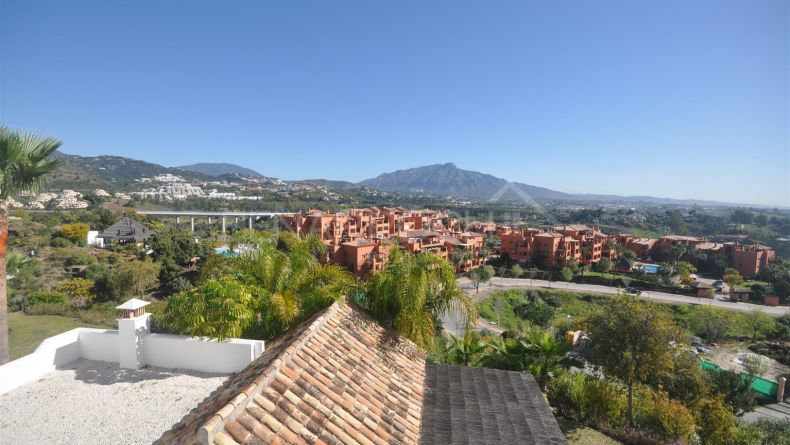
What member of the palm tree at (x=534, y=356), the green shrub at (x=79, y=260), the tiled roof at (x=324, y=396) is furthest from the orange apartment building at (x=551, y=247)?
the tiled roof at (x=324, y=396)

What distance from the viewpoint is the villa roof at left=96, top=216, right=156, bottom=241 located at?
130ft

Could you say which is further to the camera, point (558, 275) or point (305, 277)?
point (558, 275)

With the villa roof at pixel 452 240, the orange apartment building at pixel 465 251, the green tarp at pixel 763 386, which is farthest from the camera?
the villa roof at pixel 452 240

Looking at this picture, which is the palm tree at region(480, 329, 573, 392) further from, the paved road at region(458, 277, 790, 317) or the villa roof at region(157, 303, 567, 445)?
the paved road at region(458, 277, 790, 317)

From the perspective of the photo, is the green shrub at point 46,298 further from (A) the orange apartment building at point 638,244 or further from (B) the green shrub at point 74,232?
(A) the orange apartment building at point 638,244

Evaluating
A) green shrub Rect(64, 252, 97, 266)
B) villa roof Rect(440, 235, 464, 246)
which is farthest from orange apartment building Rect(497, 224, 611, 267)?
green shrub Rect(64, 252, 97, 266)

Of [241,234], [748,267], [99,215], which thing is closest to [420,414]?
[241,234]

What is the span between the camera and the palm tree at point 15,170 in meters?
6.49

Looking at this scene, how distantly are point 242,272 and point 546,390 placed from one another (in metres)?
6.76

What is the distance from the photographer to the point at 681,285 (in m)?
42.8

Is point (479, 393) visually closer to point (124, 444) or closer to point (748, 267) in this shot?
point (124, 444)

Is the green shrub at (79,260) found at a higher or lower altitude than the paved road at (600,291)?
higher

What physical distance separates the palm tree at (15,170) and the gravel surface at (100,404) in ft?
6.58

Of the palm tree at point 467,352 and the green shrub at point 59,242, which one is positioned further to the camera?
the green shrub at point 59,242
